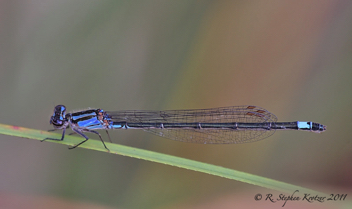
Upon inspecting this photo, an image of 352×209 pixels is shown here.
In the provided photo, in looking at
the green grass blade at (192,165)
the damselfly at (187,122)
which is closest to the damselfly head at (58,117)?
the damselfly at (187,122)

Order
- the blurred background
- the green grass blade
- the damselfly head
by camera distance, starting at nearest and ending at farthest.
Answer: the green grass blade < the blurred background < the damselfly head

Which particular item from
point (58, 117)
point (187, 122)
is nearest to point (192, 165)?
point (187, 122)

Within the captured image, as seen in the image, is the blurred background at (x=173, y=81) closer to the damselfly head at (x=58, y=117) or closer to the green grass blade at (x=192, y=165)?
the damselfly head at (x=58, y=117)

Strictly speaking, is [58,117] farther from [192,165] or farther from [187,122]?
[192,165]

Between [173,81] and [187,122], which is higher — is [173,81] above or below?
above

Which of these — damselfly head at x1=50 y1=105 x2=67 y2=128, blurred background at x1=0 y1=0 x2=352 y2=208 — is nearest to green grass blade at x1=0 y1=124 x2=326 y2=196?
blurred background at x1=0 y1=0 x2=352 y2=208

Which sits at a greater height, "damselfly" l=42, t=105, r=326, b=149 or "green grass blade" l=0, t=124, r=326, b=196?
"damselfly" l=42, t=105, r=326, b=149

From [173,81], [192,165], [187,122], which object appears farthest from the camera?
[187,122]

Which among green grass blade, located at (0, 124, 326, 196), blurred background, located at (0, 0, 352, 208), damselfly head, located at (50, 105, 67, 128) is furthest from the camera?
damselfly head, located at (50, 105, 67, 128)

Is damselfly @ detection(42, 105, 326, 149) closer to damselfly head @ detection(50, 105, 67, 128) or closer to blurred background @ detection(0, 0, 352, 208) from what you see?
damselfly head @ detection(50, 105, 67, 128)
